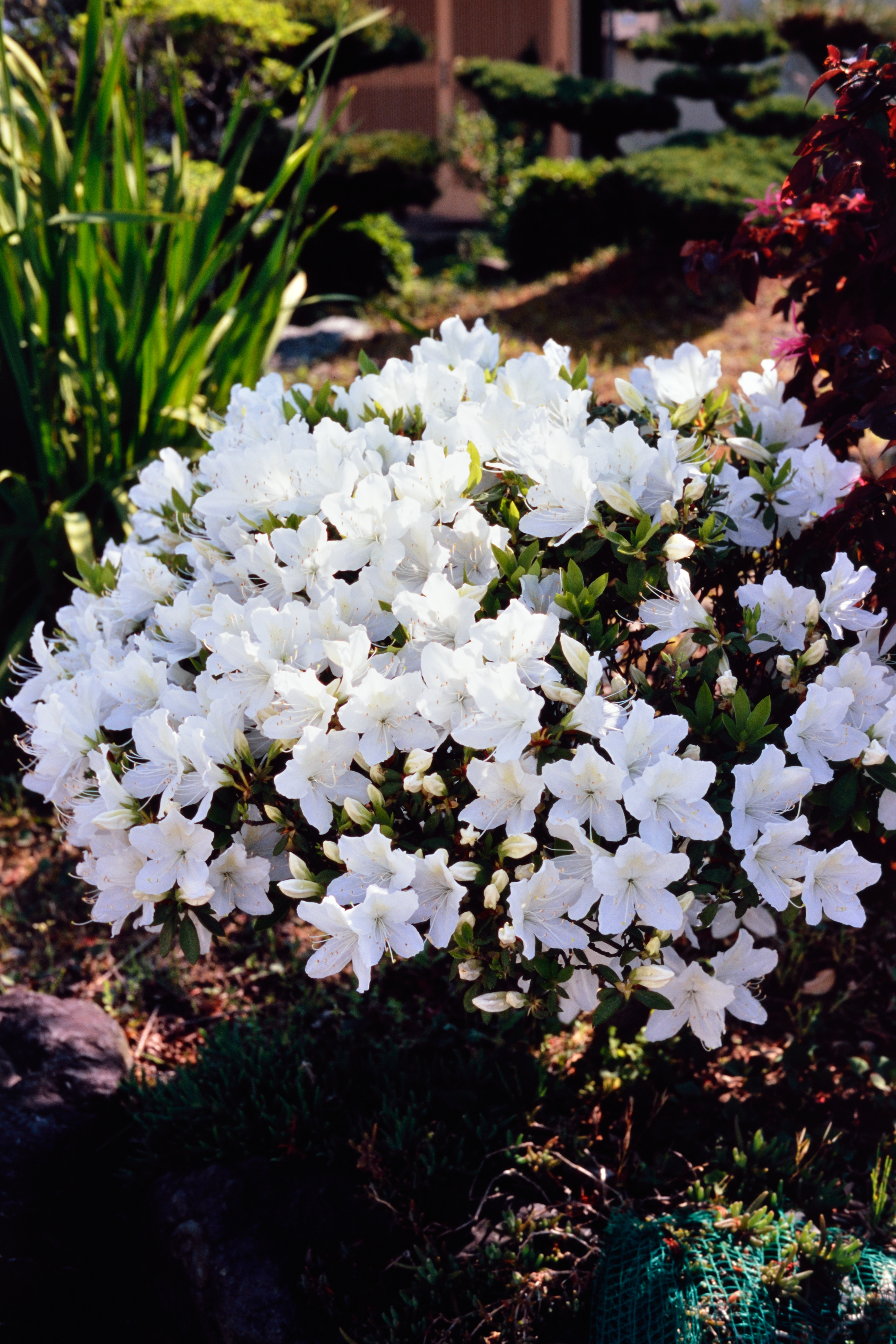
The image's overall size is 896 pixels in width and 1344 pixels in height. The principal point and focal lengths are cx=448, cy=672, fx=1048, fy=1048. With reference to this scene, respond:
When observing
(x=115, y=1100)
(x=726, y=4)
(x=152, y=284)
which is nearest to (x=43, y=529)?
(x=152, y=284)

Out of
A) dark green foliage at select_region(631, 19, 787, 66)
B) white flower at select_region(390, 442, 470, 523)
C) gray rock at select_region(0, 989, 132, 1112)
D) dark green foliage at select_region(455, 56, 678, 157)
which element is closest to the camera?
white flower at select_region(390, 442, 470, 523)

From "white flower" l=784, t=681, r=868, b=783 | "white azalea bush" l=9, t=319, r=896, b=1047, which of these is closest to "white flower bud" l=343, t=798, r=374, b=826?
"white azalea bush" l=9, t=319, r=896, b=1047

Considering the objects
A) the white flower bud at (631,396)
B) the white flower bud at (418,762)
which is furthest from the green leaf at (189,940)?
the white flower bud at (631,396)

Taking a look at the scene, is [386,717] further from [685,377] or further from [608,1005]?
[685,377]

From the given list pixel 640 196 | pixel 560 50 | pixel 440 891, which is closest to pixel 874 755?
pixel 440 891

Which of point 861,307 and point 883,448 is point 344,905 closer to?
point 883,448

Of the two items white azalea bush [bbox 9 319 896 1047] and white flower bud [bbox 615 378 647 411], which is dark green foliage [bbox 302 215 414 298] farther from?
white azalea bush [bbox 9 319 896 1047]
